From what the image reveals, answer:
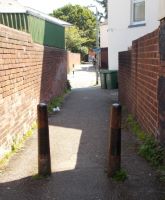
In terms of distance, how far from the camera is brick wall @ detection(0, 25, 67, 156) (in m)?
6.52

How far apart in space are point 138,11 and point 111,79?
13.6ft

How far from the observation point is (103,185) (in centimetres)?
481

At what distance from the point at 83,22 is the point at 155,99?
7833cm

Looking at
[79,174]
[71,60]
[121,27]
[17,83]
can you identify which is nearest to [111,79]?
[121,27]

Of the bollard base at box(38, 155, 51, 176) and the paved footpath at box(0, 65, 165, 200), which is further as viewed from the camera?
the bollard base at box(38, 155, 51, 176)

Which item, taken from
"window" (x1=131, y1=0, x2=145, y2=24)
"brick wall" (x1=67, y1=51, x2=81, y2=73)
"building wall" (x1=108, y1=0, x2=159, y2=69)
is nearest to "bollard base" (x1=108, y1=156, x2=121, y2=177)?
"building wall" (x1=108, y1=0, x2=159, y2=69)

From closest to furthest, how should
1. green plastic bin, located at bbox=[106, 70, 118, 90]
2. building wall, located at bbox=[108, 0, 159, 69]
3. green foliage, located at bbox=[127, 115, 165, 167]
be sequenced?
green foliage, located at bbox=[127, 115, 165, 167], building wall, located at bbox=[108, 0, 159, 69], green plastic bin, located at bbox=[106, 70, 118, 90]

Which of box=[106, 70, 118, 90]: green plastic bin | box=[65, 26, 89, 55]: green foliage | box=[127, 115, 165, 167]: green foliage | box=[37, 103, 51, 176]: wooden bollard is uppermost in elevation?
box=[65, 26, 89, 55]: green foliage

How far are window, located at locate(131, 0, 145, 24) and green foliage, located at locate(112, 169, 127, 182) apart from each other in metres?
14.3

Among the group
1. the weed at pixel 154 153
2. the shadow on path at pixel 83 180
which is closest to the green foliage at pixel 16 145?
the shadow on path at pixel 83 180

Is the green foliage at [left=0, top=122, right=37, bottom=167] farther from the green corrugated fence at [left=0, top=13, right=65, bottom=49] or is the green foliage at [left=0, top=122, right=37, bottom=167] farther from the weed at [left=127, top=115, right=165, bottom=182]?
the green corrugated fence at [left=0, top=13, right=65, bottom=49]

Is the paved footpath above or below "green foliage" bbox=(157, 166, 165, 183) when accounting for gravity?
below

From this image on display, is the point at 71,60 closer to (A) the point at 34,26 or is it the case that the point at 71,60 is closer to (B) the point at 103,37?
(B) the point at 103,37

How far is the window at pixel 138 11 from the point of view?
18641 millimetres
